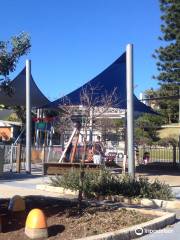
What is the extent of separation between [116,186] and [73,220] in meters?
3.73

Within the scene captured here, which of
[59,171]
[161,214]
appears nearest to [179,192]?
[161,214]

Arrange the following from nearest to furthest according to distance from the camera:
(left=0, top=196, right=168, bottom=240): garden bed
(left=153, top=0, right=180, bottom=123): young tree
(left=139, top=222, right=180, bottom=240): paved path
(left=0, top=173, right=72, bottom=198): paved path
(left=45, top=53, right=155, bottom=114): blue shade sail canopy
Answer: (left=0, top=196, right=168, bottom=240): garden bed → (left=139, top=222, right=180, bottom=240): paved path → (left=0, top=173, right=72, bottom=198): paved path → (left=45, top=53, right=155, bottom=114): blue shade sail canopy → (left=153, top=0, right=180, bottom=123): young tree

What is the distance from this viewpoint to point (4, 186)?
637 inches

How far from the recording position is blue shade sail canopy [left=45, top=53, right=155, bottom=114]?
2245 centimetres

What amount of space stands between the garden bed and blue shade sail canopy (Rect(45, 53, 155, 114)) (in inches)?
456

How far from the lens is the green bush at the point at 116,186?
12281mm

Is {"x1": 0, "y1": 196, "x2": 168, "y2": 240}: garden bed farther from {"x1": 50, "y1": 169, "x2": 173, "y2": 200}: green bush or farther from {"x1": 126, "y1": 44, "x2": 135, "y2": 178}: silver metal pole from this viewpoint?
{"x1": 126, "y1": 44, "x2": 135, "y2": 178}: silver metal pole

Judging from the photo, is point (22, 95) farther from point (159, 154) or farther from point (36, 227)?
point (36, 227)

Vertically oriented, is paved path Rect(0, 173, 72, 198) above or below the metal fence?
below

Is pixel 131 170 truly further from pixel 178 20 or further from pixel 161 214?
pixel 178 20

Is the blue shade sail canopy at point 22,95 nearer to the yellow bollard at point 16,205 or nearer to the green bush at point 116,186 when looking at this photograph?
the green bush at point 116,186

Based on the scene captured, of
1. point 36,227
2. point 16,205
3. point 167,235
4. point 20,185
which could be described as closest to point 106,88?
point 20,185

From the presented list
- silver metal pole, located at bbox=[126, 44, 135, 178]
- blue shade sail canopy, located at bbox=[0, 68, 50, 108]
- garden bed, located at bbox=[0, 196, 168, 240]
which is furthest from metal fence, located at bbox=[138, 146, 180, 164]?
garden bed, located at bbox=[0, 196, 168, 240]

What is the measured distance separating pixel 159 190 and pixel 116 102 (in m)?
10.5
